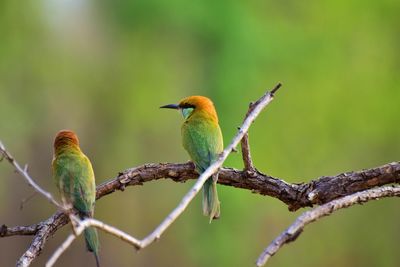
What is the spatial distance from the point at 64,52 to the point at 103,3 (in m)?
0.70

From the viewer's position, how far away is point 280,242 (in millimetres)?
1803

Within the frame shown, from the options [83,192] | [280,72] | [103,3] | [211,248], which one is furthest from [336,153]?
[83,192]

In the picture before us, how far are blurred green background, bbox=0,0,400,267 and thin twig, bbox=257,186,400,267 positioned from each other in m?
5.86

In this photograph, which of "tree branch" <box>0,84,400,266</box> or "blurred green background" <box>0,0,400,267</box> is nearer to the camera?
"tree branch" <box>0,84,400,266</box>

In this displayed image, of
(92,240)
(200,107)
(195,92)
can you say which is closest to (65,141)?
(92,240)

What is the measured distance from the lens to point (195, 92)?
354 inches

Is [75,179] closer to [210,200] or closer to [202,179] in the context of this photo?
[210,200]

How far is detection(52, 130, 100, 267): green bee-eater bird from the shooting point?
2.56 m

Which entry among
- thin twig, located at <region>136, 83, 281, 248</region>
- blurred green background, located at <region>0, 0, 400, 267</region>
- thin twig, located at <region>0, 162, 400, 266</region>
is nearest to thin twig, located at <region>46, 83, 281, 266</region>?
thin twig, located at <region>136, 83, 281, 248</region>

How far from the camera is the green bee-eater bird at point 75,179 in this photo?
2.56 metres

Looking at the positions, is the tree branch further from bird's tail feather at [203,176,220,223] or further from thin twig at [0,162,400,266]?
bird's tail feather at [203,176,220,223]

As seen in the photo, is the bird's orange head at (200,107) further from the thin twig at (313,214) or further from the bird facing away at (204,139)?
the thin twig at (313,214)

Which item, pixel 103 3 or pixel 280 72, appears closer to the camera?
pixel 280 72

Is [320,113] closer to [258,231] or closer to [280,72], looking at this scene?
[280,72]
